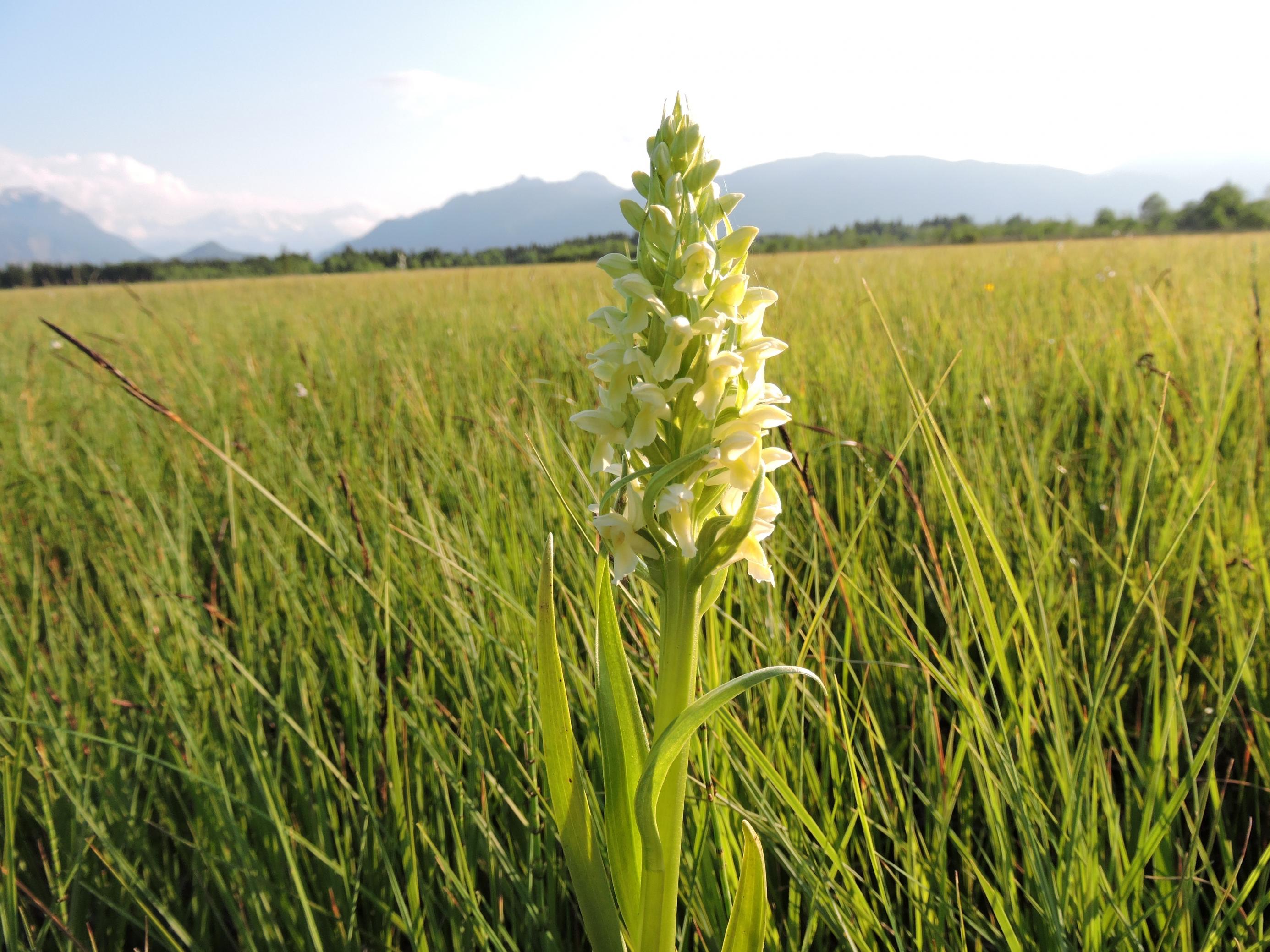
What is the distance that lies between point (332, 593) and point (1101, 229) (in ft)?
149

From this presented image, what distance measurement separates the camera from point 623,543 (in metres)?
0.60

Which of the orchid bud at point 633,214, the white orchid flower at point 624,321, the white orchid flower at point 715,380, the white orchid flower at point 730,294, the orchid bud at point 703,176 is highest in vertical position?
the orchid bud at point 703,176

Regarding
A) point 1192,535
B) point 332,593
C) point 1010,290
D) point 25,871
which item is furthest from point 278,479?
point 1010,290

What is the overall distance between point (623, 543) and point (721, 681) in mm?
486

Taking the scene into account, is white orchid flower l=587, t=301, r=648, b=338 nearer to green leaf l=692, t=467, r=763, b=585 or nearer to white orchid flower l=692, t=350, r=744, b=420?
white orchid flower l=692, t=350, r=744, b=420

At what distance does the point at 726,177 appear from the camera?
70cm

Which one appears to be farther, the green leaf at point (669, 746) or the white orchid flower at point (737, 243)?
the white orchid flower at point (737, 243)

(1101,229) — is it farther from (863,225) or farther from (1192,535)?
(1192,535)

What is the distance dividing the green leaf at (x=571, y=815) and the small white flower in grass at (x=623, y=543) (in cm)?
6

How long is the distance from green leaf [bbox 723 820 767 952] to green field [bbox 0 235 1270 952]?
0.15 meters

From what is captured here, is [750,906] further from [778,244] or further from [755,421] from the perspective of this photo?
[778,244]

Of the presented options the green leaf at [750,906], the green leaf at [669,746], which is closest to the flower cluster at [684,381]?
the green leaf at [669,746]

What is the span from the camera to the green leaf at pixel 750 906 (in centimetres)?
51

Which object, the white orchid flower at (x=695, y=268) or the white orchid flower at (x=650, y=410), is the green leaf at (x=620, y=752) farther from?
the white orchid flower at (x=695, y=268)
